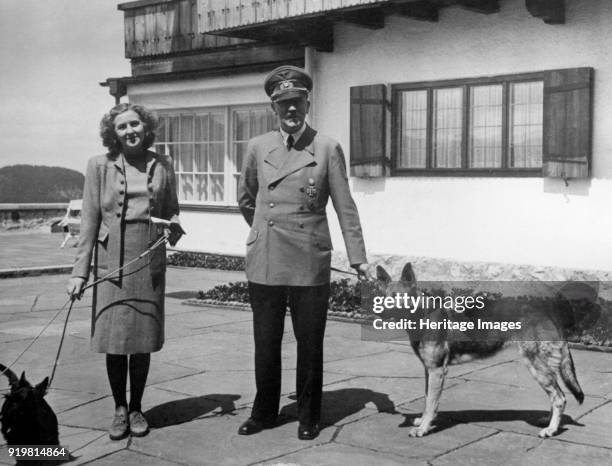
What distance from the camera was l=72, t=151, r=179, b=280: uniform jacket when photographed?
5459mm

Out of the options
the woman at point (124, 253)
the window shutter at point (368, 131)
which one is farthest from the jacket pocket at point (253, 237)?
the window shutter at point (368, 131)

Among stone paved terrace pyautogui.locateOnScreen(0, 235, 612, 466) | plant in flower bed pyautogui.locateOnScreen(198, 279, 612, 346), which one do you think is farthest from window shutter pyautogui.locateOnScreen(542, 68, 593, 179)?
stone paved terrace pyautogui.locateOnScreen(0, 235, 612, 466)

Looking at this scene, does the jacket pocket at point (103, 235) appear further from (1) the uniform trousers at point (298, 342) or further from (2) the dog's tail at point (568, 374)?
(2) the dog's tail at point (568, 374)

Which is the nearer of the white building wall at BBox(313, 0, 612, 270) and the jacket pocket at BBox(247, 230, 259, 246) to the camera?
the jacket pocket at BBox(247, 230, 259, 246)

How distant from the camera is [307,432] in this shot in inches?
210

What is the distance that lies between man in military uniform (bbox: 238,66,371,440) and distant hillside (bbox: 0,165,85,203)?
83.5 ft

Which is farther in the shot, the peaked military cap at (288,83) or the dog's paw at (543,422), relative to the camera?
the dog's paw at (543,422)

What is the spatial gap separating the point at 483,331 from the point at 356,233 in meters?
0.95

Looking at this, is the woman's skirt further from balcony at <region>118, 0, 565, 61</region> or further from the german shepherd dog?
balcony at <region>118, 0, 565, 61</region>

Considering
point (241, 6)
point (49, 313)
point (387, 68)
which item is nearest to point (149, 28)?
point (241, 6)

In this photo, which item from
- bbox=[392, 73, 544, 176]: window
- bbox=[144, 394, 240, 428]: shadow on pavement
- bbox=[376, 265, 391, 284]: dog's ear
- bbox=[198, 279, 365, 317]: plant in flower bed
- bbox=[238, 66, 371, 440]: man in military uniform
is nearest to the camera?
bbox=[376, 265, 391, 284]: dog's ear

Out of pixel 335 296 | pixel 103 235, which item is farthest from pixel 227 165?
pixel 103 235

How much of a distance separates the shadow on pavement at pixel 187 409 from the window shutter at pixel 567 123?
19.2ft

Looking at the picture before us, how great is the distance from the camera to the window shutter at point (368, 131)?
1260 centimetres
